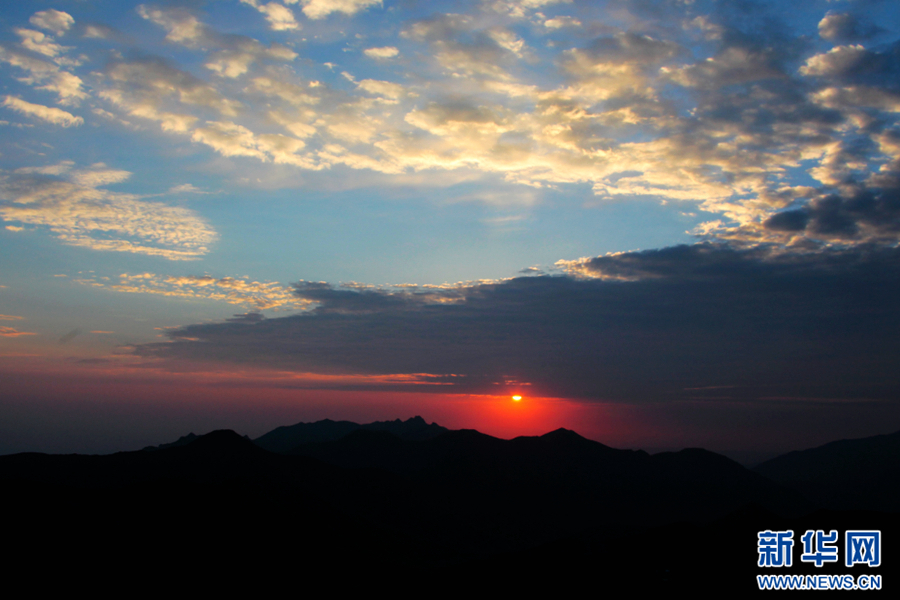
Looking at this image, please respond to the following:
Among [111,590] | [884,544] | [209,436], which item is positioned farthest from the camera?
[209,436]

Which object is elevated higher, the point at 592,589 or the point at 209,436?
the point at 209,436

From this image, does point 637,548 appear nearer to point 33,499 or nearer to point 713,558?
point 713,558

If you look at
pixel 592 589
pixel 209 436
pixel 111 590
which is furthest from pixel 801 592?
pixel 209 436

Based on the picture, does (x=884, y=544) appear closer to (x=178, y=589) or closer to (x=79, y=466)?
(x=178, y=589)

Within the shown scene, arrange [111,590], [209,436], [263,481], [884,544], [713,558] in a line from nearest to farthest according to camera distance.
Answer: [111,590] → [884,544] → [713,558] → [263,481] → [209,436]

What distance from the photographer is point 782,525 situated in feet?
300

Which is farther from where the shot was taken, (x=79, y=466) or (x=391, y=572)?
(x=79, y=466)

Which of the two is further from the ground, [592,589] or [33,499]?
[33,499]

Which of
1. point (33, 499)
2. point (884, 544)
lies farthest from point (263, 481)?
point (884, 544)

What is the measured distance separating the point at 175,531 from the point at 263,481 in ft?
128

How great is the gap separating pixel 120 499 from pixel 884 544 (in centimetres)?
11772

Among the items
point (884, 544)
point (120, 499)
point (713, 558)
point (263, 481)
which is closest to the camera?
point (884, 544)

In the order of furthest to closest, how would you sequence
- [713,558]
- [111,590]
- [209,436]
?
[209,436] < [713,558] < [111,590]

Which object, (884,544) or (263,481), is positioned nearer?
(884,544)
